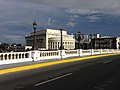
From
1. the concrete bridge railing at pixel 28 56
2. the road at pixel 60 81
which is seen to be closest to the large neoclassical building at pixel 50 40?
the concrete bridge railing at pixel 28 56

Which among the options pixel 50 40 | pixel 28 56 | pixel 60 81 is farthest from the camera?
pixel 50 40

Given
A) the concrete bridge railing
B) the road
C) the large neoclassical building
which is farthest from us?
the large neoclassical building

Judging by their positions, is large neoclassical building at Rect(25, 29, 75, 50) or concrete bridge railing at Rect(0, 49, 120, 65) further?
large neoclassical building at Rect(25, 29, 75, 50)

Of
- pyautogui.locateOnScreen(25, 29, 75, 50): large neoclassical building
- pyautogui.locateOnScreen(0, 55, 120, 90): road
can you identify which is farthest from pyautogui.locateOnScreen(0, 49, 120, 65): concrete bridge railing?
pyautogui.locateOnScreen(25, 29, 75, 50): large neoclassical building

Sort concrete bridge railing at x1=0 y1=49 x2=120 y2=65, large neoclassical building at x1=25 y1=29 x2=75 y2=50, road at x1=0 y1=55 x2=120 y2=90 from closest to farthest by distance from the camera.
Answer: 1. road at x1=0 y1=55 x2=120 y2=90
2. concrete bridge railing at x1=0 y1=49 x2=120 y2=65
3. large neoclassical building at x1=25 y1=29 x2=75 y2=50

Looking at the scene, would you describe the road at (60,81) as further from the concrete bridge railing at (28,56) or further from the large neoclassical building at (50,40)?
the large neoclassical building at (50,40)

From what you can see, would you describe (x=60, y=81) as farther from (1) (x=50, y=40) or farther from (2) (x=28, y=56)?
(1) (x=50, y=40)

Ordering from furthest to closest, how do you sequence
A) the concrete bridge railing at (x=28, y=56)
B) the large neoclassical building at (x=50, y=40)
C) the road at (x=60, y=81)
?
the large neoclassical building at (x=50, y=40) → the concrete bridge railing at (x=28, y=56) → the road at (x=60, y=81)

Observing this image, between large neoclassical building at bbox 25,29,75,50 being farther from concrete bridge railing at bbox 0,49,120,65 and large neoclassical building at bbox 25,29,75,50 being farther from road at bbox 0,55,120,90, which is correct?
road at bbox 0,55,120,90

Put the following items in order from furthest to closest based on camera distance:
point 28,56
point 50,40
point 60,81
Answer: point 50,40, point 28,56, point 60,81

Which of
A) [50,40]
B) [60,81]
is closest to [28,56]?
[60,81]

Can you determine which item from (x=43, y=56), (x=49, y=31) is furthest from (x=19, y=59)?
(x=49, y=31)

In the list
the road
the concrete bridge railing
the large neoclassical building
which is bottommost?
the road

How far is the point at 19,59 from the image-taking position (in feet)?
83.1
